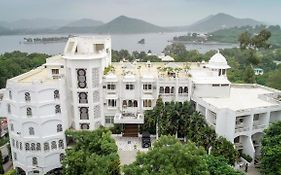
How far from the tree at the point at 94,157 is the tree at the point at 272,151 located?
44.7 feet

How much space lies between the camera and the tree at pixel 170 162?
70.0 ft

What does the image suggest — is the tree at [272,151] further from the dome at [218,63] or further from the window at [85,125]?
the window at [85,125]


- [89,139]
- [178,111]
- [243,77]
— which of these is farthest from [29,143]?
[243,77]

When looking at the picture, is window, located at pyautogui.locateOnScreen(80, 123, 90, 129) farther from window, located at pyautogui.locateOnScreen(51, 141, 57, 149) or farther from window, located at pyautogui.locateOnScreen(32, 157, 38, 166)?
window, located at pyautogui.locateOnScreen(32, 157, 38, 166)

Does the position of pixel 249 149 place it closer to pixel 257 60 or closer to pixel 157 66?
pixel 157 66

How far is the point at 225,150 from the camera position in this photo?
29734 millimetres

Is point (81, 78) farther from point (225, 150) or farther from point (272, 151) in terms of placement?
point (272, 151)

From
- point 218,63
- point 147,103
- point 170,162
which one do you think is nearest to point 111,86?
point 147,103

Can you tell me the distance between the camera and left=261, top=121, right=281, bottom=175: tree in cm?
2762

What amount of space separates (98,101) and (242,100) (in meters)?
16.7

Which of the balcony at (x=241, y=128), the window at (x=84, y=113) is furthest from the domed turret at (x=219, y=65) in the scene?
the window at (x=84, y=113)

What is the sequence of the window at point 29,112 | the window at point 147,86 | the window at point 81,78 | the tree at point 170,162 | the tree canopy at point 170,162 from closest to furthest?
1. the tree canopy at point 170,162
2. the tree at point 170,162
3. the window at point 29,112
4. the window at point 81,78
5. the window at point 147,86

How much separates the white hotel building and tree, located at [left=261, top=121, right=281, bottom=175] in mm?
2703

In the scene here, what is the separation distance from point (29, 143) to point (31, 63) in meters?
44.6
